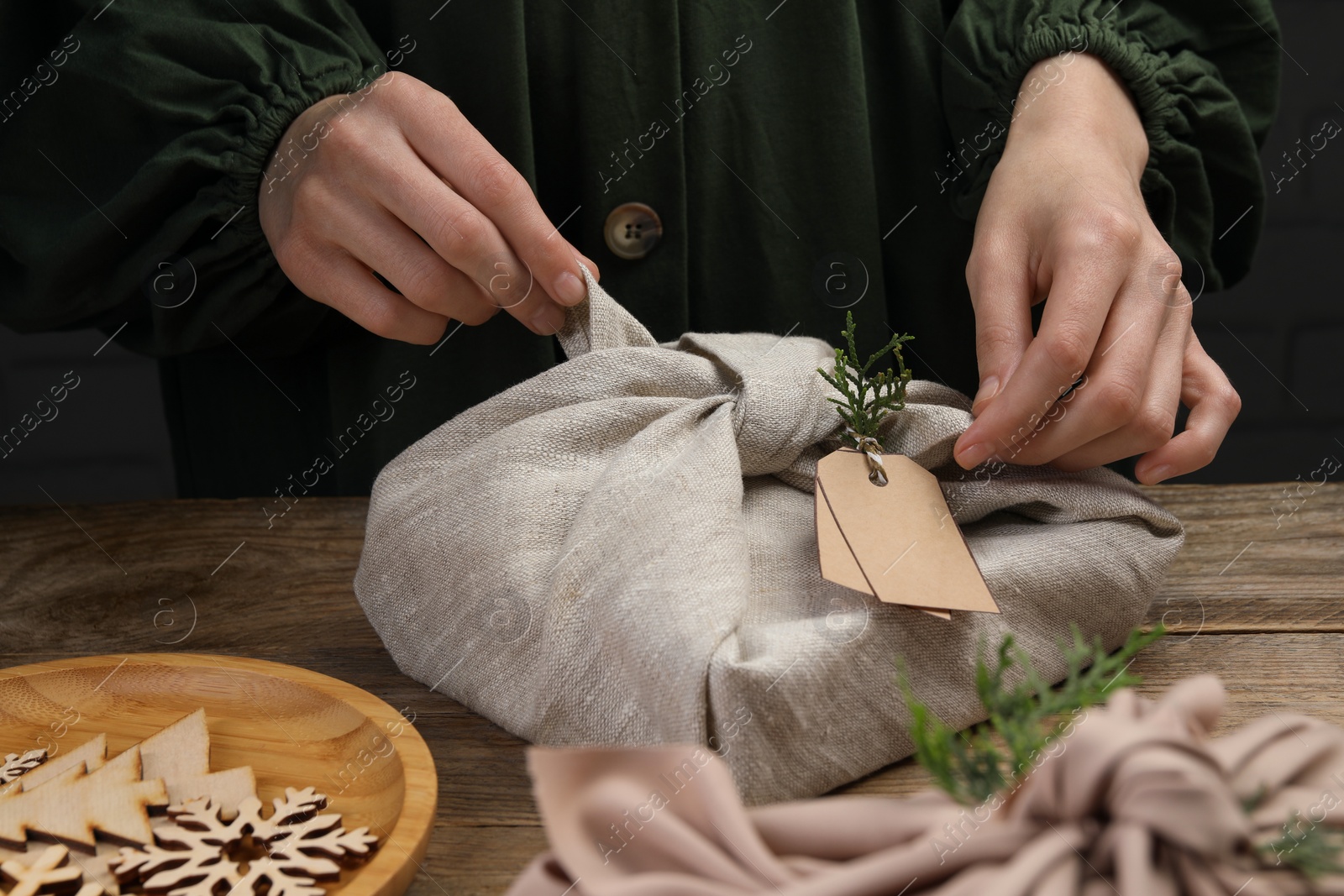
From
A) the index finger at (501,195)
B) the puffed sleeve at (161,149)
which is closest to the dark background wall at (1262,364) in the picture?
the puffed sleeve at (161,149)

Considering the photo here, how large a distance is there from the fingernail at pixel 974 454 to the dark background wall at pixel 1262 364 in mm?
1367

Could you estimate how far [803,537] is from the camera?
1.97 feet

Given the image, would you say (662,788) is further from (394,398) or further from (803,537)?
(394,398)

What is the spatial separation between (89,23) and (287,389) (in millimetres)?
395

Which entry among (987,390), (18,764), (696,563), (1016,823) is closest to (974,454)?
(987,390)

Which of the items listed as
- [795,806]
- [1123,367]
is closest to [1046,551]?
[1123,367]

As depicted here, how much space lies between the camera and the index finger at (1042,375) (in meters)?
0.59

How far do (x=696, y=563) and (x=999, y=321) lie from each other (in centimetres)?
27

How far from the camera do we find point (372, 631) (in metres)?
0.69

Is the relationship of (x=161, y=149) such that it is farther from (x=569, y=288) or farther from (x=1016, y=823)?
(x=1016, y=823)

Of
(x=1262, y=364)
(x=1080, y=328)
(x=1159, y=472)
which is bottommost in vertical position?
(x=1262, y=364)

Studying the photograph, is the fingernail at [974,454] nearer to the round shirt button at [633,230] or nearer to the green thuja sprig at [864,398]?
the green thuja sprig at [864,398]

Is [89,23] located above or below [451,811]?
above

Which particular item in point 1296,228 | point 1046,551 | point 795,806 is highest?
point 795,806
